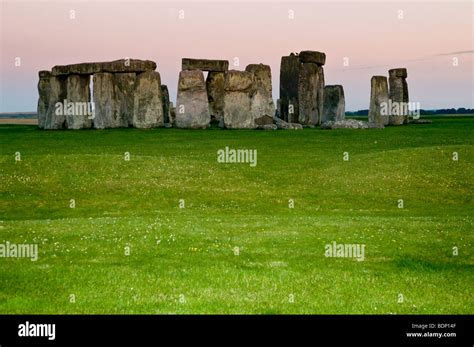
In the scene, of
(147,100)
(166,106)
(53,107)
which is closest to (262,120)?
(147,100)

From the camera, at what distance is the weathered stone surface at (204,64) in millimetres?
56406

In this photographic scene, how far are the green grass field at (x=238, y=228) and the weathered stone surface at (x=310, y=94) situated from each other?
16.9 metres

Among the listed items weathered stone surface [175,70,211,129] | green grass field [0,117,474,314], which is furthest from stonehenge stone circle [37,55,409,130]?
green grass field [0,117,474,314]

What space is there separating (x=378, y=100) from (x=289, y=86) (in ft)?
23.8

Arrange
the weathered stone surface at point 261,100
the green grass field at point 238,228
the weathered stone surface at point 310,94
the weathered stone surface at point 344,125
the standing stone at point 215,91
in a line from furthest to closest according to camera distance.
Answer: the standing stone at point 215,91
the weathered stone surface at point 310,94
the weathered stone surface at point 261,100
the weathered stone surface at point 344,125
the green grass field at point 238,228

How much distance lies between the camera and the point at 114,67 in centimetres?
5056

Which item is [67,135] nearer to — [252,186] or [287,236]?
[252,186]

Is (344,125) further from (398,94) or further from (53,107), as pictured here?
(53,107)

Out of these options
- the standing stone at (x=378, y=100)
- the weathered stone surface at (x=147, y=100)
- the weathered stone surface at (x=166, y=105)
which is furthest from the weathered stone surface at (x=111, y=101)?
the standing stone at (x=378, y=100)

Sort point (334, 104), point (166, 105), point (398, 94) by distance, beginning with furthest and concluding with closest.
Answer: point (166, 105) < point (334, 104) < point (398, 94)

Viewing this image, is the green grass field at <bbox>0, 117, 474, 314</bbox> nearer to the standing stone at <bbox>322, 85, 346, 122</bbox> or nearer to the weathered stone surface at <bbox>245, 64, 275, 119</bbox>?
the weathered stone surface at <bbox>245, 64, 275, 119</bbox>

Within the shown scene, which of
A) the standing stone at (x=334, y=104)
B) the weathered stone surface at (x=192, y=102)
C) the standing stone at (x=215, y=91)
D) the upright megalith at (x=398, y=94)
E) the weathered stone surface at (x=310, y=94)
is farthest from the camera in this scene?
the standing stone at (x=334, y=104)

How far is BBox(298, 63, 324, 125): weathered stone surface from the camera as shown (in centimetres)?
5544

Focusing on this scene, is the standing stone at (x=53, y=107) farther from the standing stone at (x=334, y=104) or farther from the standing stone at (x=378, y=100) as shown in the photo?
the standing stone at (x=378, y=100)
